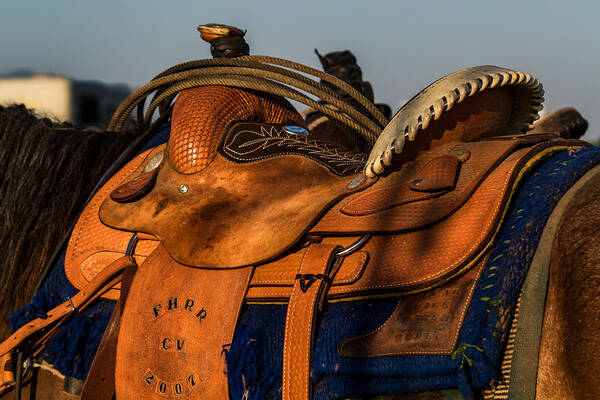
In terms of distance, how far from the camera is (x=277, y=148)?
1.69 metres

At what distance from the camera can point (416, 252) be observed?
128 cm

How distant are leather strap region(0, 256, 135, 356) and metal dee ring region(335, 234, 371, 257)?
58 cm

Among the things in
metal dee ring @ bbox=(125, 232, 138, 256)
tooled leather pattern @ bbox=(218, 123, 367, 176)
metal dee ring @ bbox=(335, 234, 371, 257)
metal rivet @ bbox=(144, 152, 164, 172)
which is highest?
tooled leather pattern @ bbox=(218, 123, 367, 176)

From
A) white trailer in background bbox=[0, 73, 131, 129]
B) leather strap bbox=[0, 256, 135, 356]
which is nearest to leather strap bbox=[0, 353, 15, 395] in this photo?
leather strap bbox=[0, 256, 135, 356]

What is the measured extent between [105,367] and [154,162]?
22.4 inches

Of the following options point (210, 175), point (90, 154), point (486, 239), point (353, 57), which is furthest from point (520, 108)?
point (353, 57)

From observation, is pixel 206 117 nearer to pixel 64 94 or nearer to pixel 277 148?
pixel 277 148

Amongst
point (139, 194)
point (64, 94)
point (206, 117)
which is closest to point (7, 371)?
point (139, 194)

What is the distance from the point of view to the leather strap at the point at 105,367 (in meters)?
1.50

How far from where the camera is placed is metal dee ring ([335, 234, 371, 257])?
4.42ft

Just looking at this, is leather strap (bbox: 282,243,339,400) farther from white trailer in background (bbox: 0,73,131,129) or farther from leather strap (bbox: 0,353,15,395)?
white trailer in background (bbox: 0,73,131,129)

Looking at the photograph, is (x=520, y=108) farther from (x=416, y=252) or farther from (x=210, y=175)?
(x=210, y=175)

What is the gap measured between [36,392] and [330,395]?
84 centimetres

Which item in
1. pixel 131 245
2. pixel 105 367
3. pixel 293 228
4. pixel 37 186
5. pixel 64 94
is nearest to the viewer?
pixel 293 228
